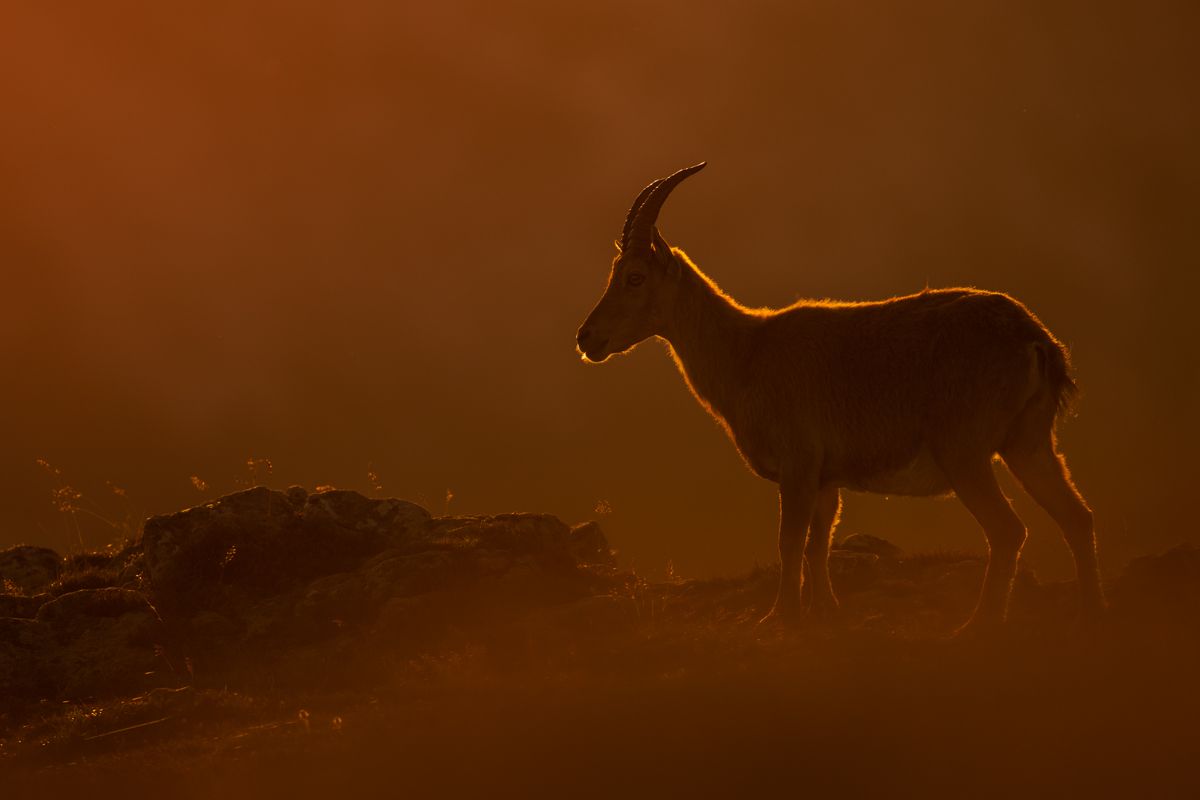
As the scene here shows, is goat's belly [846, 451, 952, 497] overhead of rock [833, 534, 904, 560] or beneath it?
overhead

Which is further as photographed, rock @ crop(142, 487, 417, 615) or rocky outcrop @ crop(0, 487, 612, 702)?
rock @ crop(142, 487, 417, 615)

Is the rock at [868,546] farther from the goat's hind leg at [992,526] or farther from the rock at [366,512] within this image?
the rock at [366,512]

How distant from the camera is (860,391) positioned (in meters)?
12.5

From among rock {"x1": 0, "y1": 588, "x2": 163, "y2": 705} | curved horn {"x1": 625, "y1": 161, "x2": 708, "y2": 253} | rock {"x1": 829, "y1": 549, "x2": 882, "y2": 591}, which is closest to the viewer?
curved horn {"x1": 625, "y1": 161, "x2": 708, "y2": 253}

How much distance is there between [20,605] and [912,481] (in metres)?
11.6

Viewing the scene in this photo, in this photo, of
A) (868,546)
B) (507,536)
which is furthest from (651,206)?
(868,546)

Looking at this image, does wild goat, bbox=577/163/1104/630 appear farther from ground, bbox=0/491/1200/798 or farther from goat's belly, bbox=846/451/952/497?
ground, bbox=0/491/1200/798

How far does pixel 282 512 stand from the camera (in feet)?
57.7

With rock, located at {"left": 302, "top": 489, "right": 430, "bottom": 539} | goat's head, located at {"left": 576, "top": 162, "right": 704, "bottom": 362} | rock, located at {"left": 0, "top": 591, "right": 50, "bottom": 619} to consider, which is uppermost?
goat's head, located at {"left": 576, "top": 162, "right": 704, "bottom": 362}

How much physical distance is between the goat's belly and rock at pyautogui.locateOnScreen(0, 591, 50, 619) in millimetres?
10767

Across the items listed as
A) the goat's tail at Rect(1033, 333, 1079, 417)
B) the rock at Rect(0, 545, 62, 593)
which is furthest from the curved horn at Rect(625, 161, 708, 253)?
the rock at Rect(0, 545, 62, 593)

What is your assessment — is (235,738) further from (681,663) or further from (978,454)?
(978,454)

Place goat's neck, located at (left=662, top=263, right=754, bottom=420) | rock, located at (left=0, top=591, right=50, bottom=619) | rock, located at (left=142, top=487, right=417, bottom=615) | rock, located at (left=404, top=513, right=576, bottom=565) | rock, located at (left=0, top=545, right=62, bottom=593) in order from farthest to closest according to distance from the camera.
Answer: rock, located at (left=0, top=545, right=62, bottom=593) → rock, located at (left=404, top=513, right=576, bottom=565) → rock, located at (left=142, top=487, right=417, bottom=615) → rock, located at (left=0, top=591, right=50, bottom=619) → goat's neck, located at (left=662, top=263, right=754, bottom=420)

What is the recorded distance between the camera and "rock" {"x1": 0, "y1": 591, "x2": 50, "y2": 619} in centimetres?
1591
